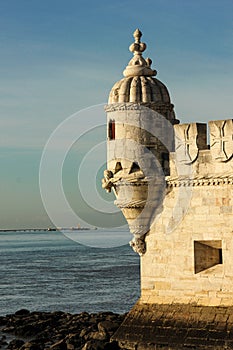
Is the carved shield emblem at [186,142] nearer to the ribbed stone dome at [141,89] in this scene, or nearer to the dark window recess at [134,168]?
the ribbed stone dome at [141,89]

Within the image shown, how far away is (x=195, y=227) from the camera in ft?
61.8

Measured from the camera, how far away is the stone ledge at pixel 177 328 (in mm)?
18141

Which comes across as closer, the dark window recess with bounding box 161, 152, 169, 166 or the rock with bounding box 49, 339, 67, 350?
the dark window recess with bounding box 161, 152, 169, 166

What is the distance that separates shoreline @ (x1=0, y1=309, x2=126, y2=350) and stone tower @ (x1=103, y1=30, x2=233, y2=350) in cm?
166

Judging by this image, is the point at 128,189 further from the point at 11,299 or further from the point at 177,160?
the point at 11,299

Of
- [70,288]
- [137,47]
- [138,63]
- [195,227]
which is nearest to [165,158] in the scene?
[195,227]

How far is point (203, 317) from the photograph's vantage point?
18.6 m

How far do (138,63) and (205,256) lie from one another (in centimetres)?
500

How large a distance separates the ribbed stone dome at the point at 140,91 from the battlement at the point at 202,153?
0.92 m

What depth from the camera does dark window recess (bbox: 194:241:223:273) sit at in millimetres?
18906

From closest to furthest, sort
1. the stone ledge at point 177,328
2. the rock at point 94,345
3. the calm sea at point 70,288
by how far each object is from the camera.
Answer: the stone ledge at point 177,328 → the rock at point 94,345 → the calm sea at point 70,288

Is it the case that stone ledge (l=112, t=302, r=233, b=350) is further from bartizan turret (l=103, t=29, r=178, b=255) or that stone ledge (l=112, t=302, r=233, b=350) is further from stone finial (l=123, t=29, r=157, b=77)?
stone finial (l=123, t=29, r=157, b=77)

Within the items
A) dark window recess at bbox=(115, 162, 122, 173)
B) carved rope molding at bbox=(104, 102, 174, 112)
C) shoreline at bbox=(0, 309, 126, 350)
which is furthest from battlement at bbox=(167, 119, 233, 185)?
shoreline at bbox=(0, 309, 126, 350)

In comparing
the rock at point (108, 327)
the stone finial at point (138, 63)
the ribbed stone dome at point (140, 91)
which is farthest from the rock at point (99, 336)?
the stone finial at point (138, 63)
